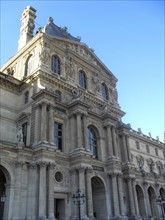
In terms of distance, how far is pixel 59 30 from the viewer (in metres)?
45.9

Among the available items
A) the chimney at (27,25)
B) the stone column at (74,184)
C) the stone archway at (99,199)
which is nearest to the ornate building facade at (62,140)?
the stone archway at (99,199)

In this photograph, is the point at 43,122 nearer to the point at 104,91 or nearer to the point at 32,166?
the point at 32,166

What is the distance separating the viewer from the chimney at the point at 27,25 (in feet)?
148

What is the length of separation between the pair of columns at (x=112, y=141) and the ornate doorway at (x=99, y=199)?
426 centimetres

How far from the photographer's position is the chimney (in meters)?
45.0

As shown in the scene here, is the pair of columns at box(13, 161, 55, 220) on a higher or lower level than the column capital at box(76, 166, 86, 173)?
lower

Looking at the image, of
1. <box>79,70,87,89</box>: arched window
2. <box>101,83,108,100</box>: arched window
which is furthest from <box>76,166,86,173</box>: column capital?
<box>101,83,108,100</box>: arched window

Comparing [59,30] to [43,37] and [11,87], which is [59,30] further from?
[11,87]

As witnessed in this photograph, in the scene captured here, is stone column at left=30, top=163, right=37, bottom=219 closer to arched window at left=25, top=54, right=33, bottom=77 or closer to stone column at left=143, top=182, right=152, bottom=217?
arched window at left=25, top=54, right=33, bottom=77

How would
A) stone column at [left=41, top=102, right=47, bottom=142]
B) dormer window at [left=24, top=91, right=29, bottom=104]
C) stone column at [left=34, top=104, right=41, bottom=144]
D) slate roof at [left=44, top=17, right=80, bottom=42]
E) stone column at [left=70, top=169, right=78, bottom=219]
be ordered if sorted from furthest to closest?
slate roof at [left=44, top=17, right=80, bottom=42], dormer window at [left=24, top=91, right=29, bottom=104], stone column at [left=34, top=104, right=41, bottom=144], stone column at [left=41, top=102, right=47, bottom=142], stone column at [left=70, top=169, right=78, bottom=219]

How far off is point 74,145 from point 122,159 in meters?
11.7

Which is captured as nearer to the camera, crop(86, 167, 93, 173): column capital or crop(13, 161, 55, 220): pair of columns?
crop(13, 161, 55, 220): pair of columns

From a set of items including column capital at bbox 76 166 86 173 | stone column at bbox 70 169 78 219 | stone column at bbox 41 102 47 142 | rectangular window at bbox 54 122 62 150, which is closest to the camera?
stone column at bbox 70 169 78 219

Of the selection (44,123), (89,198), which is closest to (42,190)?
(89,198)
